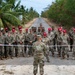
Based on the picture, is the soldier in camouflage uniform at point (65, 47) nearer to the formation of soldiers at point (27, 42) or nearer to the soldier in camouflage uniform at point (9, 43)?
the formation of soldiers at point (27, 42)

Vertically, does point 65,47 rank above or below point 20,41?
below

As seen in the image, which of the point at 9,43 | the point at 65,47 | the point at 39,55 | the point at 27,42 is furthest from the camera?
the point at 27,42

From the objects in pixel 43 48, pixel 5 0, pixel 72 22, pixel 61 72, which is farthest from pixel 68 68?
pixel 72 22

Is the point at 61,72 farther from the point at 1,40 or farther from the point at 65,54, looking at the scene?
the point at 1,40

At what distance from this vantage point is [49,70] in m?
14.4

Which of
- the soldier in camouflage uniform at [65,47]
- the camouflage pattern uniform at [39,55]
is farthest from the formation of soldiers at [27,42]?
the camouflage pattern uniform at [39,55]

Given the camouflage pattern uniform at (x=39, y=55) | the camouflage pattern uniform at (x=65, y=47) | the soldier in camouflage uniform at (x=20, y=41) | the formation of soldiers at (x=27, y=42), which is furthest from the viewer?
the soldier in camouflage uniform at (x=20, y=41)

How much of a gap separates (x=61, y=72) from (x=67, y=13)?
31698mm

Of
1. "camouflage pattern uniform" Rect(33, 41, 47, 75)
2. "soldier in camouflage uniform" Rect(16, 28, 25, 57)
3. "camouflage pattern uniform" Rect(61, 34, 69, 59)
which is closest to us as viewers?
"camouflage pattern uniform" Rect(33, 41, 47, 75)

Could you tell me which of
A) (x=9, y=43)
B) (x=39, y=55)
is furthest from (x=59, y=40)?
(x=39, y=55)

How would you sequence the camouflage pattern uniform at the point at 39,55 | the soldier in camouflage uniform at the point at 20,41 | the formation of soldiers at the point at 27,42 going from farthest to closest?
the soldier in camouflage uniform at the point at 20,41 < the formation of soldiers at the point at 27,42 < the camouflage pattern uniform at the point at 39,55

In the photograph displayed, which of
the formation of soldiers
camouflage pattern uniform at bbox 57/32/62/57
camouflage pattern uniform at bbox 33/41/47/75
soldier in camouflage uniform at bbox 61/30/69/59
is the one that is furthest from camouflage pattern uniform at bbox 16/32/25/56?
camouflage pattern uniform at bbox 33/41/47/75

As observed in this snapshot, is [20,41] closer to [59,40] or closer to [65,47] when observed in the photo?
[59,40]

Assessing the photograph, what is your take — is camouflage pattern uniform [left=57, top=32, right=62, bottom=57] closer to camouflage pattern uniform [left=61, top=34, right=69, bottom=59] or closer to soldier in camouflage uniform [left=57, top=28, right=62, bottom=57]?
soldier in camouflage uniform [left=57, top=28, right=62, bottom=57]
